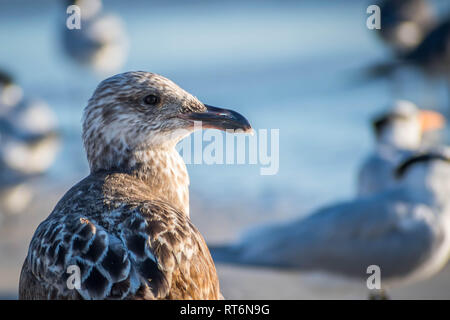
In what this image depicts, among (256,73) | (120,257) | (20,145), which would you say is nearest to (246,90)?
(256,73)

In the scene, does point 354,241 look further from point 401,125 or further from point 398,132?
point 401,125

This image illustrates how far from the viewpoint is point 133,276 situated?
2.48 meters

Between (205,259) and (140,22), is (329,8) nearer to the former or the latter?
(140,22)

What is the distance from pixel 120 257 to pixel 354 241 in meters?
3.94

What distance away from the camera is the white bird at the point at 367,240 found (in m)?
6.01

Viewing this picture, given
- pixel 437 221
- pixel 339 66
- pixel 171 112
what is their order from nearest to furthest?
1. pixel 171 112
2. pixel 437 221
3. pixel 339 66

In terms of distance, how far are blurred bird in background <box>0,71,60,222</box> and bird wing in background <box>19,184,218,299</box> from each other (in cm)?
562

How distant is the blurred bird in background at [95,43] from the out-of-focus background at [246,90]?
81mm

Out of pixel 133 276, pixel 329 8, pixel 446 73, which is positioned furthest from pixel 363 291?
pixel 329 8

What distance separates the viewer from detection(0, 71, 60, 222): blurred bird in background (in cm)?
816

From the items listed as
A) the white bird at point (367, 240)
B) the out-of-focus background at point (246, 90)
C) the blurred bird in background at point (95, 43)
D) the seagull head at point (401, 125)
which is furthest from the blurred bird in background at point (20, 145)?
the seagull head at point (401, 125)

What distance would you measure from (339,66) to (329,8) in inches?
132

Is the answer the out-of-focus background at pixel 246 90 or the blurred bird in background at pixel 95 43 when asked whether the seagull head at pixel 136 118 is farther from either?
the blurred bird in background at pixel 95 43

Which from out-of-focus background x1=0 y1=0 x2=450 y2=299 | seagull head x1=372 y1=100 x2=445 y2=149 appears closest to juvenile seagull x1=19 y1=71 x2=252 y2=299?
out-of-focus background x1=0 y1=0 x2=450 y2=299
